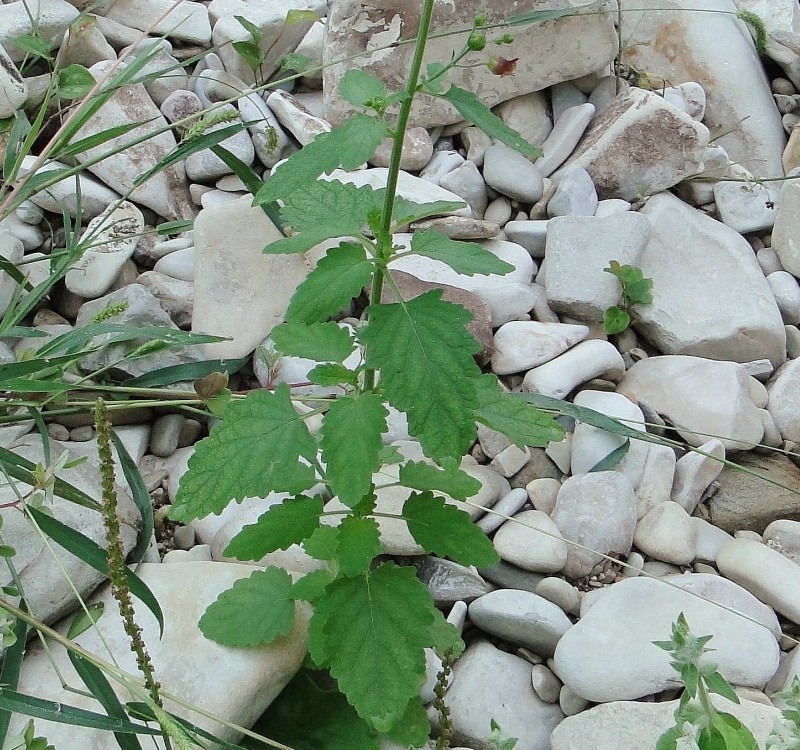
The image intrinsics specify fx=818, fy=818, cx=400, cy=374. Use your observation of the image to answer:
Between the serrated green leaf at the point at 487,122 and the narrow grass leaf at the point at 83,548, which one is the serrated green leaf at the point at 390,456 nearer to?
the narrow grass leaf at the point at 83,548

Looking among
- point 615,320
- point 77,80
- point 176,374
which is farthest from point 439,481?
point 77,80

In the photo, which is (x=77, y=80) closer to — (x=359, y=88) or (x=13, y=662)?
(x=359, y=88)

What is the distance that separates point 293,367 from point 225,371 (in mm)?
146

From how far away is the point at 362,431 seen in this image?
0.95 meters

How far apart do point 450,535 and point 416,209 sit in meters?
0.44

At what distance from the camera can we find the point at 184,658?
3.94 feet

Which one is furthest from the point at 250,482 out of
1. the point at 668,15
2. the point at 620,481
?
the point at 668,15

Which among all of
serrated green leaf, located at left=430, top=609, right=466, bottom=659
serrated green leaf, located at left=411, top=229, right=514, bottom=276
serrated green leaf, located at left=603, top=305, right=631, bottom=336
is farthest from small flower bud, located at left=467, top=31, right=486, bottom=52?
serrated green leaf, located at left=603, top=305, right=631, bottom=336

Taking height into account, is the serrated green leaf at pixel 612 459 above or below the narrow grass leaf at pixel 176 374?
below

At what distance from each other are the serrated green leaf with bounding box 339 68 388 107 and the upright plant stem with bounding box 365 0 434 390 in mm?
59

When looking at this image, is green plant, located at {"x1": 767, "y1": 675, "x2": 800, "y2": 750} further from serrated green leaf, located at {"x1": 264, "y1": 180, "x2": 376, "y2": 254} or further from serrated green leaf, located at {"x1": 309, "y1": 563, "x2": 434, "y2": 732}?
serrated green leaf, located at {"x1": 264, "y1": 180, "x2": 376, "y2": 254}

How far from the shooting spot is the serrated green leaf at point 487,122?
0.93 m

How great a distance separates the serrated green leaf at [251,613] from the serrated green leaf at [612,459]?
64cm

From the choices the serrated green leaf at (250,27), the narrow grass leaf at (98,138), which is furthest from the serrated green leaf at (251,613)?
the serrated green leaf at (250,27)
